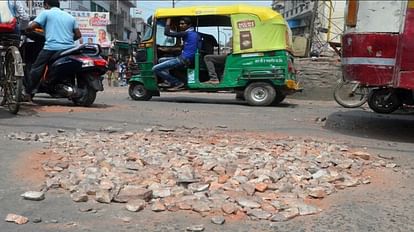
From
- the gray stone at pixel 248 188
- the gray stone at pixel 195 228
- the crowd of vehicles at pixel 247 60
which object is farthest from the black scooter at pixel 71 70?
the gray stone at pixel 195 228

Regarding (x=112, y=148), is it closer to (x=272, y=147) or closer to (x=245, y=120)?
(x=272, y=147)

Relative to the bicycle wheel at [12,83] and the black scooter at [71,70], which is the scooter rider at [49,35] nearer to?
the black scooter at [71,70]

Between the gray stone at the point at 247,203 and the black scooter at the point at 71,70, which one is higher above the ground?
the black scooter at the point at 71,70

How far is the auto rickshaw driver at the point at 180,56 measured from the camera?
11945 mm

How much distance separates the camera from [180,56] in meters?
12.1

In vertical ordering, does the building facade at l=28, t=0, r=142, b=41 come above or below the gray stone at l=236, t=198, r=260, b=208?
above

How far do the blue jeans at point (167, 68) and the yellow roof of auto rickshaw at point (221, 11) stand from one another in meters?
1.03

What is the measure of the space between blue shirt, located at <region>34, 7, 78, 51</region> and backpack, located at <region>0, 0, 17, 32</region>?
110 cm

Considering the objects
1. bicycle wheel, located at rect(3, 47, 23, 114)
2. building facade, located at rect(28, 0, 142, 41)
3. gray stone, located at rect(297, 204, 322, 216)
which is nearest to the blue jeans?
bicycle wheel, located at rect(3, 47, 23, 114)

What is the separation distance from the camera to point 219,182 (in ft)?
14.1

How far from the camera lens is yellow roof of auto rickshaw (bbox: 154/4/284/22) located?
38.3 feet

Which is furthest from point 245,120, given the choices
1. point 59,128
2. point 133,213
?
point 133,213

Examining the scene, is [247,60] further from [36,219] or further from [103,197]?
[36,219]

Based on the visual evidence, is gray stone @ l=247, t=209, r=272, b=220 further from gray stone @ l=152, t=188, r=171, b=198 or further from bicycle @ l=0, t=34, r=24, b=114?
bicycle @ l=0, t=34, r=24, b=114
